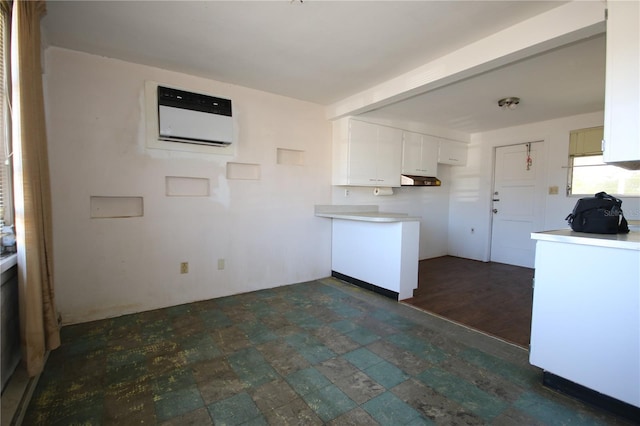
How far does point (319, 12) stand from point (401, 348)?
8.22ft

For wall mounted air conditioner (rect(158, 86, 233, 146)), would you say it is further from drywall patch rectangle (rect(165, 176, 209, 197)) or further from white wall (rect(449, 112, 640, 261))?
white wall (rect(449, 112, 640, 261))

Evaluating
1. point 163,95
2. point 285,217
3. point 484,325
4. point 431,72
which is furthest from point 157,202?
point 484,325

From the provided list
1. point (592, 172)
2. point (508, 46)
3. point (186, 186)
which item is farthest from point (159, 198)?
point (592, 172)

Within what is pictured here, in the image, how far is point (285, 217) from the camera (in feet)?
12.4

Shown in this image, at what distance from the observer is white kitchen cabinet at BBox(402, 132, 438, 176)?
4574mm

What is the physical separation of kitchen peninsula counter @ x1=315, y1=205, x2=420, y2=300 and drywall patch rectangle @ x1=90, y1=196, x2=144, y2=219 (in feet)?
6.89

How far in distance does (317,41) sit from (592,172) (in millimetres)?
4390

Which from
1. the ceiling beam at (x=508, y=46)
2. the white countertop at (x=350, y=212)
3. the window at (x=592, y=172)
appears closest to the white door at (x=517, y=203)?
the window at (x=592, y=172)

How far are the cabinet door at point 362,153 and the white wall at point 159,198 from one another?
0.40 m

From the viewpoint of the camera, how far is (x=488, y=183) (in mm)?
5352

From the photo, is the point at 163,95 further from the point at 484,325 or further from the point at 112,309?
the point at 484,325

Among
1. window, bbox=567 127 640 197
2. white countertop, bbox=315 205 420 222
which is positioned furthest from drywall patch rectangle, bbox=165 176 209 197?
window, bbox=567 127 640 197

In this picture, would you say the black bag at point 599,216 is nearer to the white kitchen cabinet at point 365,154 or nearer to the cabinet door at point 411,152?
the white kitchen cabinet at point 365,154

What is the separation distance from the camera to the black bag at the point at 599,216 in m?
1.80
